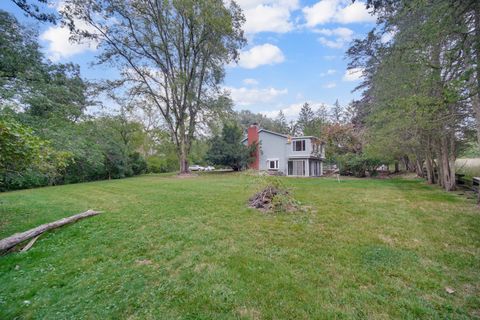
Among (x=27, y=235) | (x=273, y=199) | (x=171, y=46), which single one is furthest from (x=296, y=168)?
(x=27, y=235)

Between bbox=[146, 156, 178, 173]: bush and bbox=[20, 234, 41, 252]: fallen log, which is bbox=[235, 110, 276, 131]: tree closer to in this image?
bbox=[146, 156, 178, 173]: bush

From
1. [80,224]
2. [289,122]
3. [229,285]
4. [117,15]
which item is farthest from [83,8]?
[289,122]

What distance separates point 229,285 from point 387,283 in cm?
200

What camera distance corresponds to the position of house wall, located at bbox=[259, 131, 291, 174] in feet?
74.7

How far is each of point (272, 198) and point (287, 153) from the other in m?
16.7

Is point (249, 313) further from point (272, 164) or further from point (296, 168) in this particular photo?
point (272, 164)

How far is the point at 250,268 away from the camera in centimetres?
308

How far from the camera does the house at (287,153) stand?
2181cm

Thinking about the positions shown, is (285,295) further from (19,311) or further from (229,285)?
(19,311)

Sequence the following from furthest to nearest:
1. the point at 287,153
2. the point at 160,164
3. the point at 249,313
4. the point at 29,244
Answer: the point at 160,164 → the point at 287,153 → the point at 29,244 → the point at 249,313

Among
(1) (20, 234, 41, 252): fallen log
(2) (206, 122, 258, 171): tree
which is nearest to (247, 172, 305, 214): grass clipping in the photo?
(1) (20, 234, 41, 252): fallen log

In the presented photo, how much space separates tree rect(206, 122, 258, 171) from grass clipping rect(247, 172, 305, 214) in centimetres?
1617

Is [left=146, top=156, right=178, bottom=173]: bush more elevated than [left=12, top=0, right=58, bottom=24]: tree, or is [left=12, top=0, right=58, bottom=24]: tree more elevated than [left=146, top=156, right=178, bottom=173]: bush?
[left=12, top=0, right=58, bottom=24]: tree

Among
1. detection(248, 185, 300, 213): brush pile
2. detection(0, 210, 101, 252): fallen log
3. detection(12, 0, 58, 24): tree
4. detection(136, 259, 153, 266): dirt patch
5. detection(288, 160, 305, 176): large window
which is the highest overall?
detection(12, 0, 58, 24): tree
